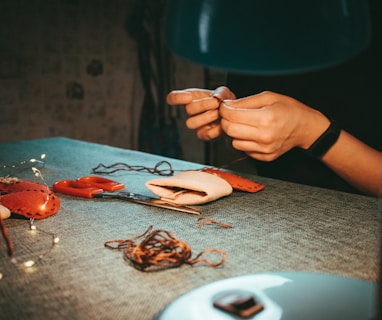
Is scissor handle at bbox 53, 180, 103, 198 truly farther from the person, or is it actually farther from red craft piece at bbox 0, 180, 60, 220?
the person

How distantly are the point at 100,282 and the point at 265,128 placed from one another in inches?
Answer: 22.6

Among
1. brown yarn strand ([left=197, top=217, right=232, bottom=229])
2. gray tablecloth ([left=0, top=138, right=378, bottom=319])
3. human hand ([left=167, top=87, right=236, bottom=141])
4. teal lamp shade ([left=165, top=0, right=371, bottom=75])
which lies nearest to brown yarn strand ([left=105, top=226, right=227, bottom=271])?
gray tablecloth ([left=0, top=138, right=378, bottom=319])

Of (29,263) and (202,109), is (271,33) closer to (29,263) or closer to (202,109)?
(29,263)

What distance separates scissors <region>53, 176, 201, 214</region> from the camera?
0.93 meters

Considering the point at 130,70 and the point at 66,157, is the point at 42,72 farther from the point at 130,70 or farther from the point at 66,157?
the point at 66,157

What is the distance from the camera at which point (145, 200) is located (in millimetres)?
956

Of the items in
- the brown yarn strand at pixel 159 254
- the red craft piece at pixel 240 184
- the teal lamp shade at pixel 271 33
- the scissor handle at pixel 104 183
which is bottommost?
the scissor handle at pixel 104 183

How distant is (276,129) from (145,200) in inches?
13.8

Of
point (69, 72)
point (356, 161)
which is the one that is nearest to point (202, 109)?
point (356, 161)

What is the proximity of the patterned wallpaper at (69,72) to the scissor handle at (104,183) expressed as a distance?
2.54 metres

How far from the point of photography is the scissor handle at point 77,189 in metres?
1.01

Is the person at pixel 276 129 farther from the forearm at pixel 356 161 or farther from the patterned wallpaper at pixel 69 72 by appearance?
the patterned wallpaper at pixel 69 72

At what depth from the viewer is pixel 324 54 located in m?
0.55

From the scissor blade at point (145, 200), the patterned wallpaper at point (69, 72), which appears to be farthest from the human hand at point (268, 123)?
the patterned wallpaper at point (69, 72)
